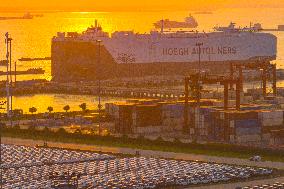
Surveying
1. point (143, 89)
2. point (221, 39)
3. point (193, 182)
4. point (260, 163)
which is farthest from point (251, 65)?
point (221, 39)

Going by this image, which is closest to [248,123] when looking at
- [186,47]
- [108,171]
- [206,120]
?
[206,120]

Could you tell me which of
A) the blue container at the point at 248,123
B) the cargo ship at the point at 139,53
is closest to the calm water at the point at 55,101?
the cargo ship at the point at 139,53

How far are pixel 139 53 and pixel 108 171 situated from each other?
149 ft

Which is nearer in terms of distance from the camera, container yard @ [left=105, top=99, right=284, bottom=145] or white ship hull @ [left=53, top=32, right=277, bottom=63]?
container yard @ [left=105, top=99, right=284, bottom=145]

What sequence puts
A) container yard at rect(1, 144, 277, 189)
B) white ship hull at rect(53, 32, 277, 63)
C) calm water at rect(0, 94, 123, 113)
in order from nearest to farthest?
container yard at rect(1, 144, 277, 189) → calm water at rect(0, 94, 123, 113) → white ship hull at rect(53, 32, 277, 63)

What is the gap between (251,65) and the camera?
155 ft

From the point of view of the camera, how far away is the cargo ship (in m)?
70.8

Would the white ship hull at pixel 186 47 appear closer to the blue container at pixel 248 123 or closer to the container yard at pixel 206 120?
the container yard at pixel 206 120

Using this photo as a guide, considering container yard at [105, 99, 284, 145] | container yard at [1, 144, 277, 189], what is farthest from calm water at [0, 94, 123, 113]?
container yard at [1, 144, 277, 189]

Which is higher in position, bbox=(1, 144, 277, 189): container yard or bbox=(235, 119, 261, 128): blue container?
bbox=(235, 119, 261, 128): blue container

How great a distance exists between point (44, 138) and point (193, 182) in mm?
9800

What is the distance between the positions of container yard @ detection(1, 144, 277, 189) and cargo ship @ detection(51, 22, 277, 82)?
118 ft

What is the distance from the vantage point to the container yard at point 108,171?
2708 centimetres

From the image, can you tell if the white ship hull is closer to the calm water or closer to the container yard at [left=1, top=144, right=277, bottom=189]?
the calm water
